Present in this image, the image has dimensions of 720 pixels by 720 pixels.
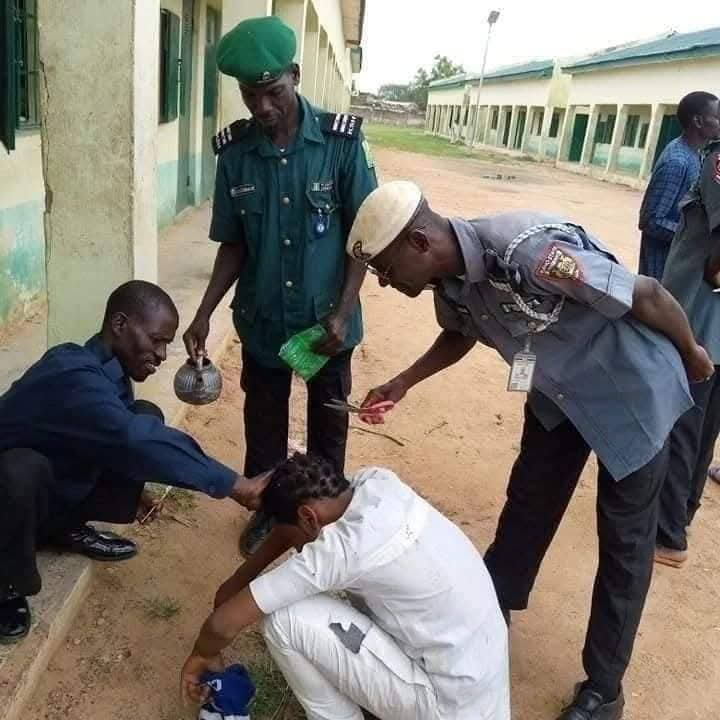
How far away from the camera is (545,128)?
118 ft

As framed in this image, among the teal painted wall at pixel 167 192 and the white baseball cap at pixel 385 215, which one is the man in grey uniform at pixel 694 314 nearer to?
the white baseball cap at pixel 385 215

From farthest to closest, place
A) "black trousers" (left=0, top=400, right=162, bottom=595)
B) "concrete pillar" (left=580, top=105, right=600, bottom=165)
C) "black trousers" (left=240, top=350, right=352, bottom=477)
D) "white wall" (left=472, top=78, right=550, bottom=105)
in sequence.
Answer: "white wall" (left=472, top=78, right=550, bottom=105) < "concrete pillar" (left=580, top=105, right=600, bottom=165) < "black trousers" (left=240, top=350, right=352, bottom=477) < "black trousers" (left=0, top=400, right=162, bottom=595)

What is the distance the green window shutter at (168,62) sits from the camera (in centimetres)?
771

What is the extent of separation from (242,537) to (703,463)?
208cm

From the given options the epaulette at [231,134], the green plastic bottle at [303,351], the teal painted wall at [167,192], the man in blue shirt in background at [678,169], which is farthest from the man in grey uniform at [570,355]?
the teal painted wall at [167,192]

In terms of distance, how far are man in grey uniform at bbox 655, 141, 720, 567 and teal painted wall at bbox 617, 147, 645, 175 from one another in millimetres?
23956

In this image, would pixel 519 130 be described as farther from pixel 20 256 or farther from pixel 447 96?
pixel 20 256

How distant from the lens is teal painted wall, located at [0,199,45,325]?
468cm

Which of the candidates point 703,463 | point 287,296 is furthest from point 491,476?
point 287,296

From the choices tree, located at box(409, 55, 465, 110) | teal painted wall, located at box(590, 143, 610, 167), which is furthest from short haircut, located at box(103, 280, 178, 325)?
tree, located at box(409, 55, 465, 110)

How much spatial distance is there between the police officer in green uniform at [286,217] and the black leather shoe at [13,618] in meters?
0.99

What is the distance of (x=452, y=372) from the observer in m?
5.46

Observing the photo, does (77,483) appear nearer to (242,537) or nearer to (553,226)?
(242,537)

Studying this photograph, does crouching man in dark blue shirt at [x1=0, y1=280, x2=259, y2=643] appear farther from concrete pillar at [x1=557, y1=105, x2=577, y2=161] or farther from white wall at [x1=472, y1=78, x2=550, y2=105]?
white wall at [x1=472, y1=78, x2=550, y2=105]
